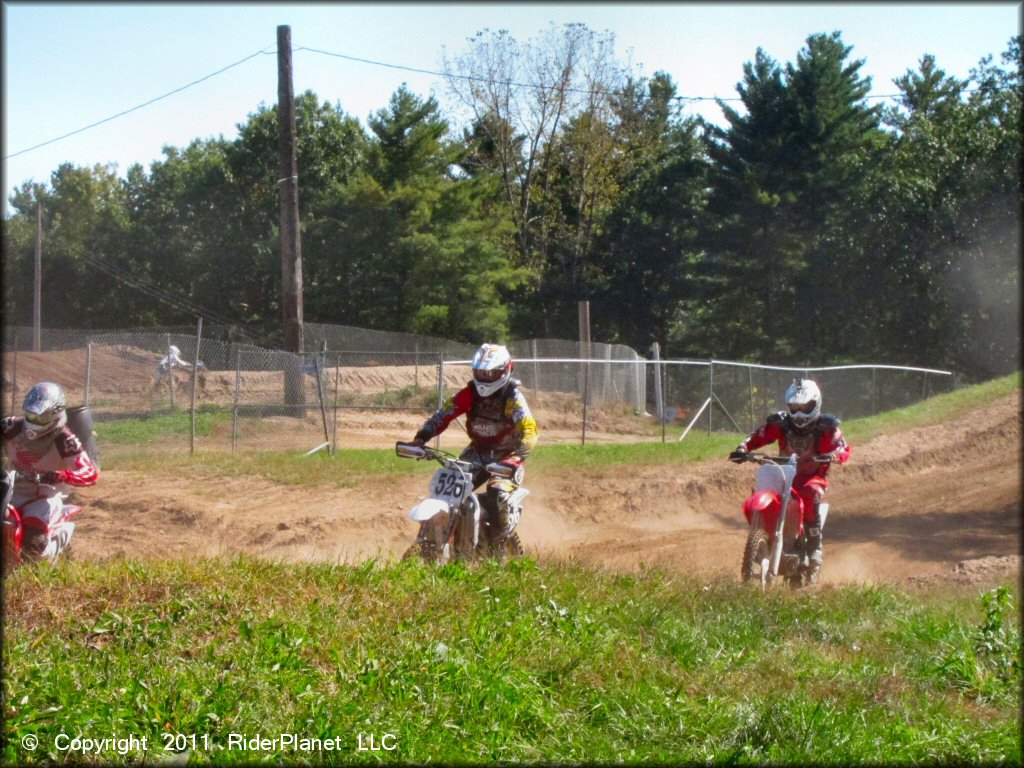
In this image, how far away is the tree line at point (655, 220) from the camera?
30109mm

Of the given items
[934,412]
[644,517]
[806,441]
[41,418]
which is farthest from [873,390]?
[41,418]

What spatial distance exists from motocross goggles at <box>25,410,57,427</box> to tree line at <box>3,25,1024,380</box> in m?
19.2

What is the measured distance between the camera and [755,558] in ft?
33.5

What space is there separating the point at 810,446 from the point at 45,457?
22.5 ft

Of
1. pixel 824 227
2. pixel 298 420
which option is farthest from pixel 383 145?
pixel 298 420

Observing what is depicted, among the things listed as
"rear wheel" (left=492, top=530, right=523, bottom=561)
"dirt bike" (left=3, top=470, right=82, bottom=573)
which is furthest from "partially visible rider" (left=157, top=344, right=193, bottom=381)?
"rear wheel" (left=492, top=530, right=523, bottom=561)

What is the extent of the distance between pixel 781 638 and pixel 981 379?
30113mm

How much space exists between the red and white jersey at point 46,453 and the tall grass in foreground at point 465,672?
5.34 ft

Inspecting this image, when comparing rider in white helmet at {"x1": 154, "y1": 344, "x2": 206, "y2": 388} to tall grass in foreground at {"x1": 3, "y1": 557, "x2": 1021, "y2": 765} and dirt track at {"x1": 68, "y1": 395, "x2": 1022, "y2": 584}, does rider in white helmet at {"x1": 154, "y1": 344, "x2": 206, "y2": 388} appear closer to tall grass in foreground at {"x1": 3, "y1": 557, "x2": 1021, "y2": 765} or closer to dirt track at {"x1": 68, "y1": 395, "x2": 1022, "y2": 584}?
dirt track at {"x1": 68, "y1": 395, "x2": 1022, "y2": 584}

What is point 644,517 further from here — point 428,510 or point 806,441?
point 428,510

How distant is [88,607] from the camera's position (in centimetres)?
641

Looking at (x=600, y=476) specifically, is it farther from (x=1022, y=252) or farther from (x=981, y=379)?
(x=981, y=379)

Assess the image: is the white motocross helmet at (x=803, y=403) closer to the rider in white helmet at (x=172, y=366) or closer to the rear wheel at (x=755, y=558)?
the rear wheel at (x=755, y=558)

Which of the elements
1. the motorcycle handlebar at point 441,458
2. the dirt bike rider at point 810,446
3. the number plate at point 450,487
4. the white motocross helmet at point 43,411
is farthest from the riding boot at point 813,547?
the white motocross helmet at point 43,411
